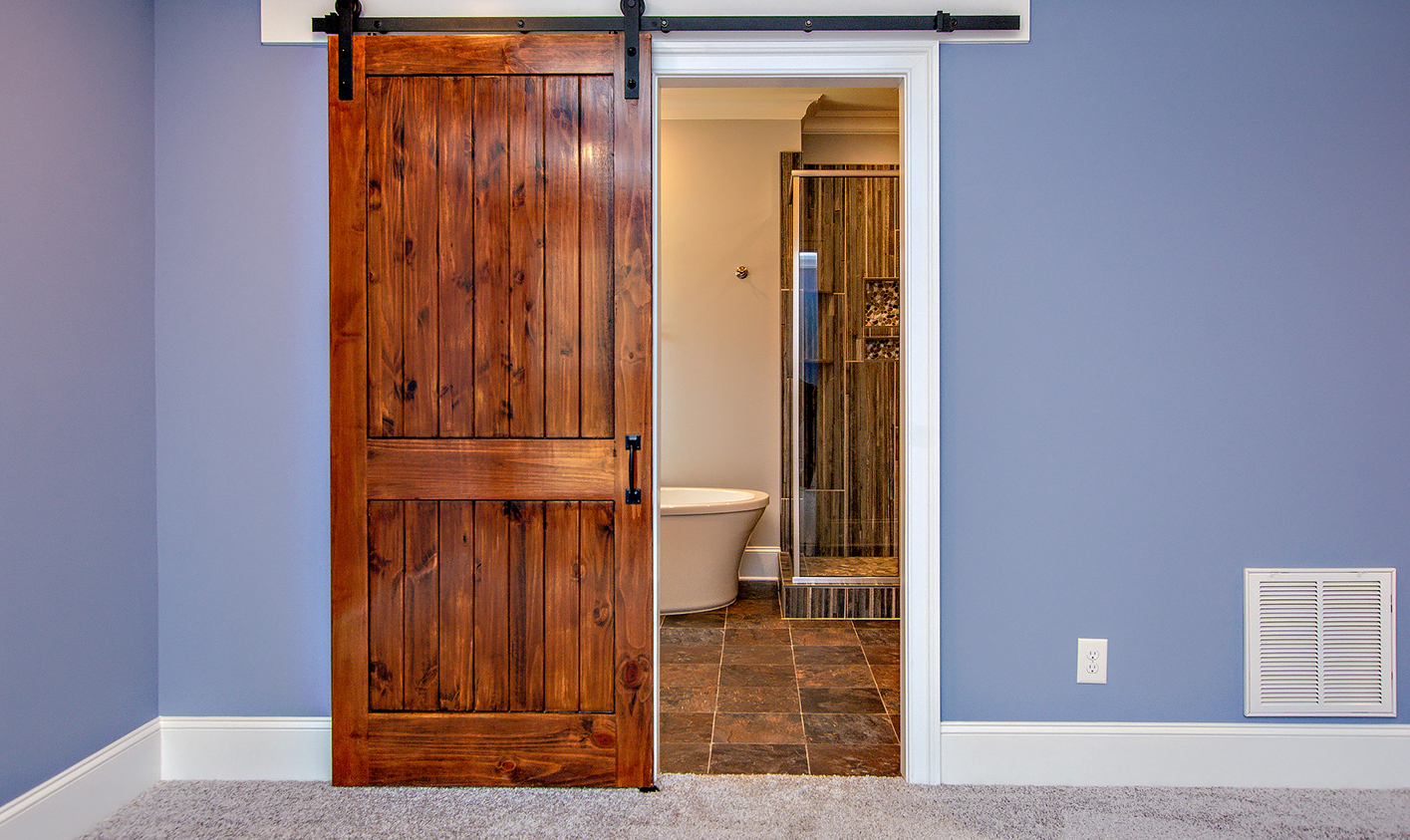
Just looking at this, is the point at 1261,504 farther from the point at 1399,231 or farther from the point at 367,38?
the point at 367,38

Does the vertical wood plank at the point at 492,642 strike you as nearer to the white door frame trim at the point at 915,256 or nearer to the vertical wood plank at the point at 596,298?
the vertical wood plank at the point at 596,298

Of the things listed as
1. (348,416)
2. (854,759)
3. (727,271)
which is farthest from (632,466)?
(727,271)

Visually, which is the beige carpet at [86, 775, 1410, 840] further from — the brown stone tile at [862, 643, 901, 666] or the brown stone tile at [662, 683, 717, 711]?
the brown stone tile at [862, 643, 901, 666]

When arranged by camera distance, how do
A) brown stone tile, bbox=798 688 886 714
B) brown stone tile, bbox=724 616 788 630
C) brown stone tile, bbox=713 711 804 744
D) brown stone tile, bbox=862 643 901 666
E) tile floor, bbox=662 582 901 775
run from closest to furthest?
tile floor, bbox=662 582 901 775 < brown stone tile, bbox=713 711 804 744 < brown stone tile, bbox=798 688 886 714 < brown stone tile, bbox=862 643 901 666 < brown stone tile, bbox=724 616 788 630

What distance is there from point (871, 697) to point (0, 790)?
2414mm

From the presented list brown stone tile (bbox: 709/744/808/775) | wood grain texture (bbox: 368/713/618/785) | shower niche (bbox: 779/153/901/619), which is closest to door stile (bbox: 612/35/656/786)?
wood grain texture (bbox: 368/713/618/785)

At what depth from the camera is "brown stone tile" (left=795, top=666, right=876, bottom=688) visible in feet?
9.04

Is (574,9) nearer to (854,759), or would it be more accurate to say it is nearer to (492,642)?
(492,642)

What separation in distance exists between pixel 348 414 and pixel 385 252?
455 mm

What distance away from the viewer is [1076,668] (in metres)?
2.04

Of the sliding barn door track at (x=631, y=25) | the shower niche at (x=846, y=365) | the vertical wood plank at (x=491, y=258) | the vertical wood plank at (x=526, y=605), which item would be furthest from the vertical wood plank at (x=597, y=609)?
the shower niche at (x=846, y=365)

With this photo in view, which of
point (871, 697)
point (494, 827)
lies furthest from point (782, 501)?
point (494, 827)

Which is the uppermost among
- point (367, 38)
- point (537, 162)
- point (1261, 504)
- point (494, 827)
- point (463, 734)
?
point (367, 38)

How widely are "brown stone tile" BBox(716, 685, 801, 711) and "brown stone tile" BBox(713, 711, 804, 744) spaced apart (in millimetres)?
44
